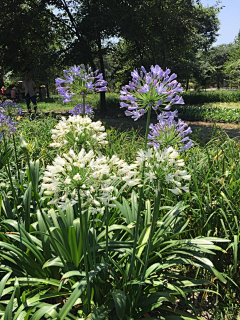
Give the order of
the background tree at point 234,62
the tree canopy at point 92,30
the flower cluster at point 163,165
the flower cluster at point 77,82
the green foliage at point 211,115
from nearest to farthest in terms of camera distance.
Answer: the flower cluster at point 163,165 → the flower cluster at point 77,82 → the tree canopy at point 92,30 → the green foliage at point 211,115 → the background tree at point 234,62

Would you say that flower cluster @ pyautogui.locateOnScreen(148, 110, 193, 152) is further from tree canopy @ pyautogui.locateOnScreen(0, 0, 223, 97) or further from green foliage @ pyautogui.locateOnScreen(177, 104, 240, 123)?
green foliage @ pyautogui.locateOnScreen(177, 104, 240, 123)

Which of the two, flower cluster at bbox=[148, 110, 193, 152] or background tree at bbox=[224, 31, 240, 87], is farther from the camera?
background tree at bbox=[224, 31, 240, 87]

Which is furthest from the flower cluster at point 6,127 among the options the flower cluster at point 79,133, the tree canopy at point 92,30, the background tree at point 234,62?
the background tree at point 234,62

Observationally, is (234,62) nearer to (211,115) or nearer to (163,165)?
(211,115)

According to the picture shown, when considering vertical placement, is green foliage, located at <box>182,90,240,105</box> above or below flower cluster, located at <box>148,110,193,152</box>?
above

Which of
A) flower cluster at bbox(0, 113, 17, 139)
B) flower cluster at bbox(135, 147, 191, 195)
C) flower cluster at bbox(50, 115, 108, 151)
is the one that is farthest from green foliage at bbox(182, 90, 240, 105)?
flower cluster at bbox(135, 147, 191, 195)

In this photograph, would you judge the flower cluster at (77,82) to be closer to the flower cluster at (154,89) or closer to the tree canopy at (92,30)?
the flower cluster at (154,89)

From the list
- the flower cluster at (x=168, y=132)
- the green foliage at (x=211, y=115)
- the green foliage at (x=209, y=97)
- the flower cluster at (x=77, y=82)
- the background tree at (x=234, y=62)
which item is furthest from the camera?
the background tree at (x=234, y=62)

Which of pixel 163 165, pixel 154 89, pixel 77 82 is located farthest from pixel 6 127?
pixel 163 165

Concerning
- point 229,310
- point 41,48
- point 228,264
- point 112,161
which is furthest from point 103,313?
point 41,48

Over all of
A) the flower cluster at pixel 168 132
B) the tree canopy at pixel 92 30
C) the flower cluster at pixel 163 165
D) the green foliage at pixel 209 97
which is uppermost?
the tree canopy at pixel 92 30

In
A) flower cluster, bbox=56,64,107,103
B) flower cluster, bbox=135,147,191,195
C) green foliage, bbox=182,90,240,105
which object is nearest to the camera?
flower cluster, bbox=135,147,191,195

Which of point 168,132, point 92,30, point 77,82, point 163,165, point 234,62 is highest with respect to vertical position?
point 234,62

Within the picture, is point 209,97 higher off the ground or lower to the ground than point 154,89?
higher
